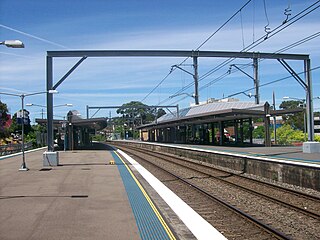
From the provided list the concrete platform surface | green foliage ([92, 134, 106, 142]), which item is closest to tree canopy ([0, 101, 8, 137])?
the concrete platform surface

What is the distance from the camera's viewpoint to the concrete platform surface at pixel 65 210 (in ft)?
22.2

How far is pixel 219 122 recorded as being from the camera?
42.4 metres

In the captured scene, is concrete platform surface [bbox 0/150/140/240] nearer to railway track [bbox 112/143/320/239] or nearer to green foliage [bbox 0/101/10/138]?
railway track [bbox 112/143/320/239]

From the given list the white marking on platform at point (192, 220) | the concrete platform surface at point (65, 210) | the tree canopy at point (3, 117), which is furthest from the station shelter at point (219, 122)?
the white marking on platform at point (192, 220)

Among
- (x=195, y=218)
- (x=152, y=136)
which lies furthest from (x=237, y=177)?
(x=152, y=136)

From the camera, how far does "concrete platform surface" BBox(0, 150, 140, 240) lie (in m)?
6.77

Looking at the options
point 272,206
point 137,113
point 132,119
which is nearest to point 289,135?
point 132,119

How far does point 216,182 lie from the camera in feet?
52.3

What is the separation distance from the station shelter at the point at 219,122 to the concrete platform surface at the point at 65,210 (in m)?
20.7

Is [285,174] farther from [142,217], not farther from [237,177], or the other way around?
[142,217]

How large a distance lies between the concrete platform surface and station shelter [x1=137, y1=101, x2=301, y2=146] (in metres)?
20.7

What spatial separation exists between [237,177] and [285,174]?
277 cm

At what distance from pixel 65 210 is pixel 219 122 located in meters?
34.8

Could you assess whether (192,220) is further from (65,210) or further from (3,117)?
(3,117)
